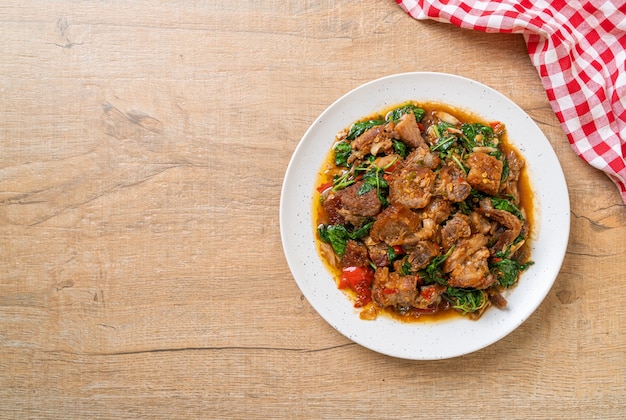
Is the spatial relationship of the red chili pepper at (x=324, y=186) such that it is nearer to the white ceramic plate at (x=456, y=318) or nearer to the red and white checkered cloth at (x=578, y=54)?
the white ceramic plate at (x=456, y=318)

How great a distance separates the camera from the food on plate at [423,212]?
327 centimetres

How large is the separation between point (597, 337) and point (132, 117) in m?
3.69

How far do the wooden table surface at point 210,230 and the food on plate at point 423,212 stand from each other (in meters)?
0.42

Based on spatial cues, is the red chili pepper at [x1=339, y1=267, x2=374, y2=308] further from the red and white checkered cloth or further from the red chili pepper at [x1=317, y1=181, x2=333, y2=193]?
the red and white checkered cloth

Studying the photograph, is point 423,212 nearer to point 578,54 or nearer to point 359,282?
point 359,282

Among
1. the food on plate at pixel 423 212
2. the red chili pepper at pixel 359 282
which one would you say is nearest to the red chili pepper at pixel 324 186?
the food on plate at pixel 423 212

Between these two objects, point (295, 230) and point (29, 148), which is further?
point (29, 148)

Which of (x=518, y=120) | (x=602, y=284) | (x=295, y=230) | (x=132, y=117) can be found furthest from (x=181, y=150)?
(x=602, y=284)

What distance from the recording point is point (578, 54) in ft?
11.6

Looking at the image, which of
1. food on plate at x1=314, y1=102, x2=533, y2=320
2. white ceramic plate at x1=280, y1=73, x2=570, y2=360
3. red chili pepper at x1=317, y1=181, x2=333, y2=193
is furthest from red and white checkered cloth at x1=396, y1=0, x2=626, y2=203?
red chili pepper at x1=317, y1=181, x2=333, y2=193

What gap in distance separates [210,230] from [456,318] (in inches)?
71.4

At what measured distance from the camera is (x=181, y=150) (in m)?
3.77

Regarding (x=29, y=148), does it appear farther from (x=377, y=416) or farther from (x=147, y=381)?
(x=377, y=416)

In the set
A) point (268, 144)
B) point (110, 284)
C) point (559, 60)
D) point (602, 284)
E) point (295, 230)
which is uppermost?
point (559, 60)
